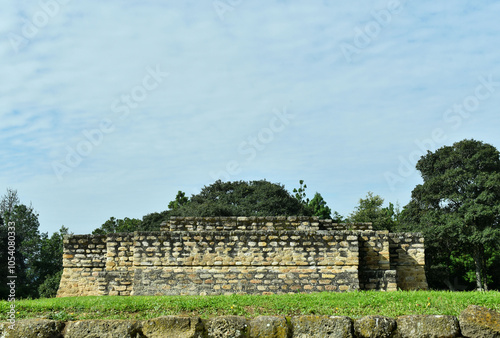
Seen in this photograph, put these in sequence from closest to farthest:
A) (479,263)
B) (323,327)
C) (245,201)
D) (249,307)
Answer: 1. (323,327)
2. (249,307)
3. (479,263)
4. (245,201)

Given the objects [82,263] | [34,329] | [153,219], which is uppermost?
[153,219]

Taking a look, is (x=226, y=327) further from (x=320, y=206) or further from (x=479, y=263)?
(x=320, y=206)

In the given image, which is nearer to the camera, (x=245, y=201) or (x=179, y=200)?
(x=245, y=201)

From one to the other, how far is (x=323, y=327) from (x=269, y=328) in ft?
2.75

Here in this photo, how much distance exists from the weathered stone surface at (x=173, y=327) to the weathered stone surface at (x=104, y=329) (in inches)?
6.7

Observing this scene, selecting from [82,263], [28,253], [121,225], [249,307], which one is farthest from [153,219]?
[249,307]

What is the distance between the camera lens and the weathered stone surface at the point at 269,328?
7.73 m

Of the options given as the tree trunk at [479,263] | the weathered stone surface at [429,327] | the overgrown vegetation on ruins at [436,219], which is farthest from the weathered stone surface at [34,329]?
the tree trunk at [479,263]

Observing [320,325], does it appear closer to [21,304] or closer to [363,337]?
[363,337]

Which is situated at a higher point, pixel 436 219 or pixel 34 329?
pixel 436 219

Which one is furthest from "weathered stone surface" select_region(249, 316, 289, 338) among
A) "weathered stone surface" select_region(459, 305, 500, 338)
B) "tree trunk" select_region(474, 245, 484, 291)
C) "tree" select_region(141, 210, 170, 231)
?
"tree" select_region(141, 210, 170, 231)

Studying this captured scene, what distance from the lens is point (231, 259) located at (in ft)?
45.8

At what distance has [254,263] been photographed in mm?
13945

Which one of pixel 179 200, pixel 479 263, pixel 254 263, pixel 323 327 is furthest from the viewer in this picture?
pixel 179 200
